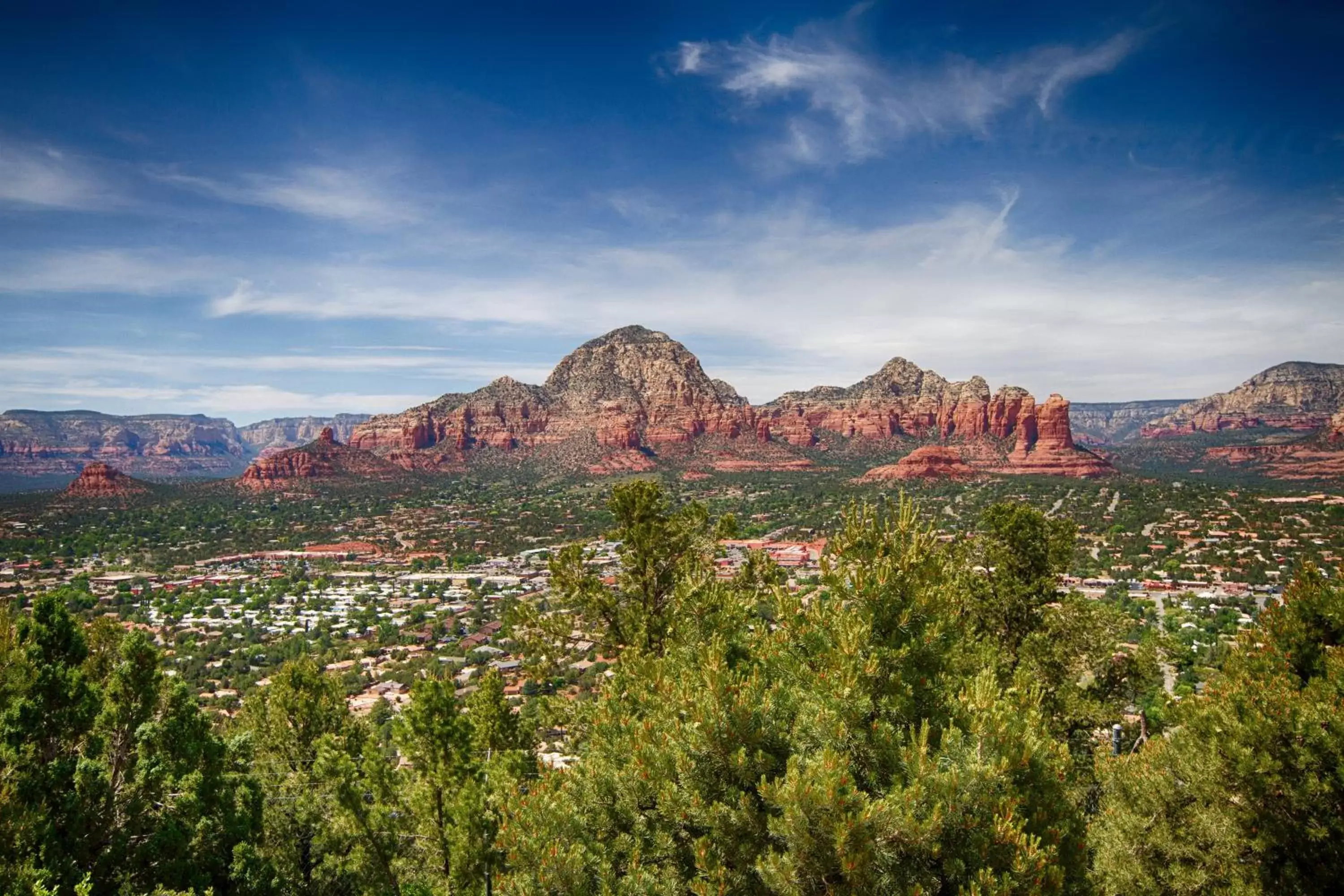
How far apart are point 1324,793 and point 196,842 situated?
49.7 ft

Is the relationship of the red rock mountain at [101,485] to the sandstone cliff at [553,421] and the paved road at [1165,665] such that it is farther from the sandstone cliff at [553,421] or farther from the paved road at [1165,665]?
the paved road at [1165,665]

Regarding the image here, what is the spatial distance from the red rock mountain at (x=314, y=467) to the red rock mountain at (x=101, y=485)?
20.4 meters

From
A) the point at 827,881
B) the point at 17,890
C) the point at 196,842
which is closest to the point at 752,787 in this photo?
the point at 827,881

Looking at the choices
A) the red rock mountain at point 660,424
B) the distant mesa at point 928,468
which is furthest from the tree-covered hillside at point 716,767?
the red rock mountain at point 660,424

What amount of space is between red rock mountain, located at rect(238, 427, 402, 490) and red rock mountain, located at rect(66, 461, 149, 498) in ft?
66.8

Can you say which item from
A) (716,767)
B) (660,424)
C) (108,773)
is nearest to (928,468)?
(660,424)

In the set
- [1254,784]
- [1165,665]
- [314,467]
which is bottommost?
[1165,665]

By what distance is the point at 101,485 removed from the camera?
139500 millimetres

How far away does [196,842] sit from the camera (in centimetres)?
894

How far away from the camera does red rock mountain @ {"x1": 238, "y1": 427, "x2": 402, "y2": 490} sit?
493 feet

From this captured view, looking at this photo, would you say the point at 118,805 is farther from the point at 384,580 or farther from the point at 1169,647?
the point at 384,580

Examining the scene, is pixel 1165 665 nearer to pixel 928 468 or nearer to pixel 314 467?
pixel 928 468

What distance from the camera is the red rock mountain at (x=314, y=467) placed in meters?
150

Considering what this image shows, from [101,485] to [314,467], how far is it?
4005 cm
